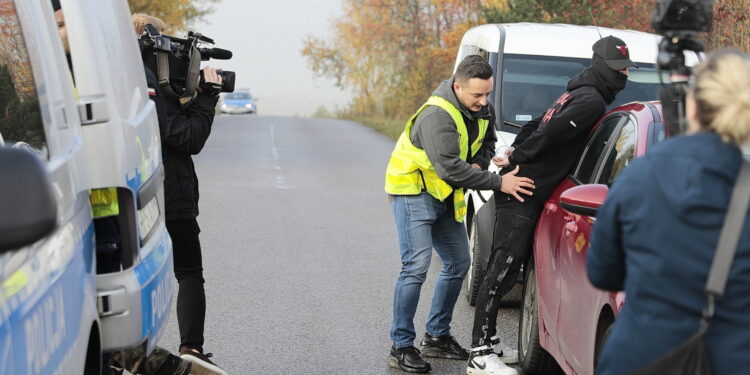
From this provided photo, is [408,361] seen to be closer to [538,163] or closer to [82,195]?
[538,163]

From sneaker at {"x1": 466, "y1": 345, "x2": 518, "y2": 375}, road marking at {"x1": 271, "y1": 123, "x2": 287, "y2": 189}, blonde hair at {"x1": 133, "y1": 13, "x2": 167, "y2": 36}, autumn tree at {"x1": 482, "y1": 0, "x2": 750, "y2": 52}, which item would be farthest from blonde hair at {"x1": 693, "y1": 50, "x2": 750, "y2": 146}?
road marking at {"x1": 271, "y1": 123, "x2": 287, "y2": 189}

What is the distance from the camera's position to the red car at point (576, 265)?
493cm

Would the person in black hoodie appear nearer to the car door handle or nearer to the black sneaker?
the black sneaker

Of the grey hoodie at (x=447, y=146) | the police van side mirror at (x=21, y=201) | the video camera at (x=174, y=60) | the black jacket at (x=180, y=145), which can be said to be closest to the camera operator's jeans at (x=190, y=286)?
the black jacket at (x=180, y=145)

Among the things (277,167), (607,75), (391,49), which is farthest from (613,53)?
(391,49)

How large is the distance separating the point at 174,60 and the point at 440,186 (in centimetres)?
160

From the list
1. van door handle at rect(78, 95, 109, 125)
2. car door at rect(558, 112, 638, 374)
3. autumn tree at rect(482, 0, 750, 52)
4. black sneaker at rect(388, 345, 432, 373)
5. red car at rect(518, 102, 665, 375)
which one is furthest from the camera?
autumn tree at rect(482, 0, 750, 52)

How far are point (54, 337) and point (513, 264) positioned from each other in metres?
3.69

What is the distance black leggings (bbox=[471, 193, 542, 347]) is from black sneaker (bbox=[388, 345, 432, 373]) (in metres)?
0.35

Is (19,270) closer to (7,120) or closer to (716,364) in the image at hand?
(7,120)

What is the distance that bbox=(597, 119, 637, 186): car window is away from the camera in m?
5.55

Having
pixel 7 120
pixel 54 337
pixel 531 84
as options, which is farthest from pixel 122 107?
pixel 531 84

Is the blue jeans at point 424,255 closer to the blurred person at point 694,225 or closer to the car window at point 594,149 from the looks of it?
the car window at point 594,149

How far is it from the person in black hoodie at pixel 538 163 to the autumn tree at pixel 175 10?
2676 centimetres
